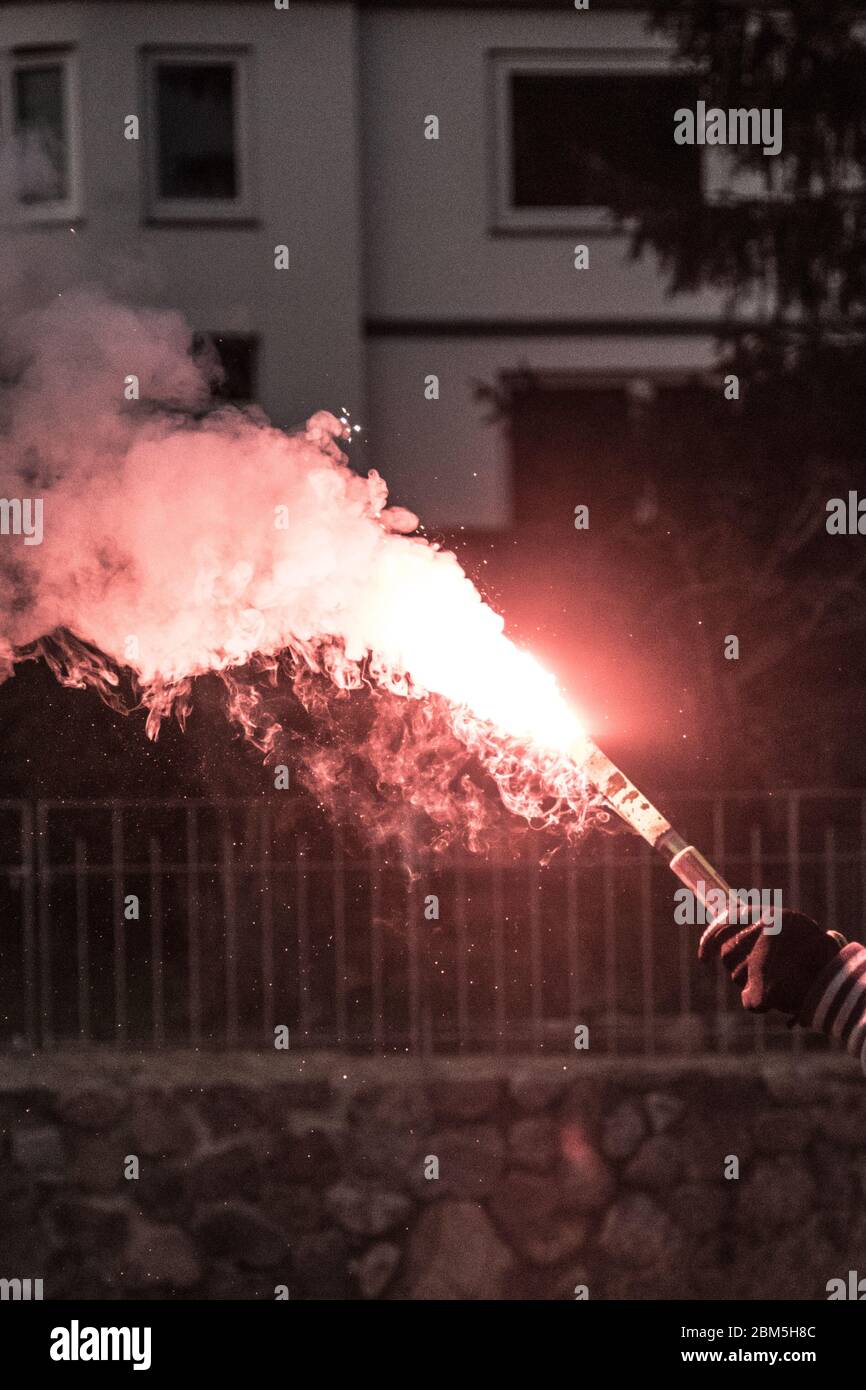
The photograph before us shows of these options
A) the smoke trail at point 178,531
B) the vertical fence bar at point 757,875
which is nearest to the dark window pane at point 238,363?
the vertical fence bar at point 757,875

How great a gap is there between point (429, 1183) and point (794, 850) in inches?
75.2

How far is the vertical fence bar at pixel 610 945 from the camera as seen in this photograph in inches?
265

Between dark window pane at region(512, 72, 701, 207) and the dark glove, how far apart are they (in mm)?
10804

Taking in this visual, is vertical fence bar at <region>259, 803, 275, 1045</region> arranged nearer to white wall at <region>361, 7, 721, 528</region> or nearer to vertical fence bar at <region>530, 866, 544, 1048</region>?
vertical fence bar at <region>530, 866, 544, 1048</region>

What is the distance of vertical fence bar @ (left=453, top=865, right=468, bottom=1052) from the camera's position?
6766 mm

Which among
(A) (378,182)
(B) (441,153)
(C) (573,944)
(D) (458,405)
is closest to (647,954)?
(C) (573,944)

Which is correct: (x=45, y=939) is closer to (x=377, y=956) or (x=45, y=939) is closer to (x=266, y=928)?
(x=266, y=928)

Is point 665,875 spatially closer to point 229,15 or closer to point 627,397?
point 627,397

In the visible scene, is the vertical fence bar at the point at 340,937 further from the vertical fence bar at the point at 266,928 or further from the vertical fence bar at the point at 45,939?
the vertical fence bar at the point at 45,939

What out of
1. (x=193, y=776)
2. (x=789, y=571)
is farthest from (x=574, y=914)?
(x=789, y=571)

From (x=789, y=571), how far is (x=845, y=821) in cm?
194

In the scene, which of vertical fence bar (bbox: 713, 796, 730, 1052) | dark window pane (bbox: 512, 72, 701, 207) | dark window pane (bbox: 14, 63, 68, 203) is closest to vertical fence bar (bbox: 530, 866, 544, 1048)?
vertical fence bar (bbox: 713, 796, 730, 1052)

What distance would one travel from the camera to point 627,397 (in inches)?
400

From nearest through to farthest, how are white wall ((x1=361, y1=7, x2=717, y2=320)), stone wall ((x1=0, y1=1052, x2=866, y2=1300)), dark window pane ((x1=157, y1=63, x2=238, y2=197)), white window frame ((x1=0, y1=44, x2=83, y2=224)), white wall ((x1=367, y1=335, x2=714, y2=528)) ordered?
stone wall ((x1=0, y1=1052, x2=866, y2=1300))
white window frame ((x1=0, y1=44, x2=83, y2=224))
white wall ((x1=367, y1=335, x2=714, y2=528))
white wall ((x1=361, y1=7, x2=717, y2=320))
dark window pane ((x1=157, y1=63, x2=238, y2=197))
